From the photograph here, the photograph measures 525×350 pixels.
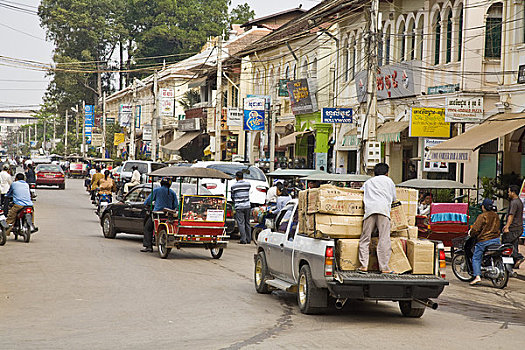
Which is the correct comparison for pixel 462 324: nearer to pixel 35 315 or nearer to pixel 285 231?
pixel 285 231

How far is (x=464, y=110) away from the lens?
81.1 feet

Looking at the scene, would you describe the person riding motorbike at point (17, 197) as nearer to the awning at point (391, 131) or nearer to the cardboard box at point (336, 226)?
the cardboard box at point (336, 226)

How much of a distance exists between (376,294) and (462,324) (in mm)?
1433

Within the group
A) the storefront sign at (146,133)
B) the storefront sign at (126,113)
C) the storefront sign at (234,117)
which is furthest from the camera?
the storefront sign at (126,113)

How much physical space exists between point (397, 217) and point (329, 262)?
125 cm

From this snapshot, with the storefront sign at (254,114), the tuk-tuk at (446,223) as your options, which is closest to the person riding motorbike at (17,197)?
the tuk-tuk at (446,223)

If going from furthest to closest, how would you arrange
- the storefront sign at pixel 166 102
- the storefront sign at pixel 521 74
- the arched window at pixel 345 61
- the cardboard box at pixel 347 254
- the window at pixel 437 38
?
1. the storefront sign at pixel 166 102
2. the arched window at pixel 345 61
3. the window at pixel 437 38
4. the storefront sign at pixel 521 74
5. the cardboard box at pixel 347 254

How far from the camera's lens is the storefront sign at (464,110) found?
2456 centimetres

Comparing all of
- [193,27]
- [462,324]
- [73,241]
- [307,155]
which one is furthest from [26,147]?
[462,324]

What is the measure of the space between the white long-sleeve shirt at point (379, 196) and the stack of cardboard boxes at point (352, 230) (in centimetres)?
14

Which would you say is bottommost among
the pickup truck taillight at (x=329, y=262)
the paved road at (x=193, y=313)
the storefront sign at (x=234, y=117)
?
the paved road at (x=193, y=313)

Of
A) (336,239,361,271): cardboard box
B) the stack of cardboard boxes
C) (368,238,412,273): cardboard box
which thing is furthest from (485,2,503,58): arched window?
(336,239,361,271): cardboard box

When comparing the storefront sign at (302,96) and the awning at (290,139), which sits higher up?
the storefront sign at (302,96)

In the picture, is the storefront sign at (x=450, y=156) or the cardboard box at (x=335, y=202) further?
the storefront sign at (x=450, y=156)
